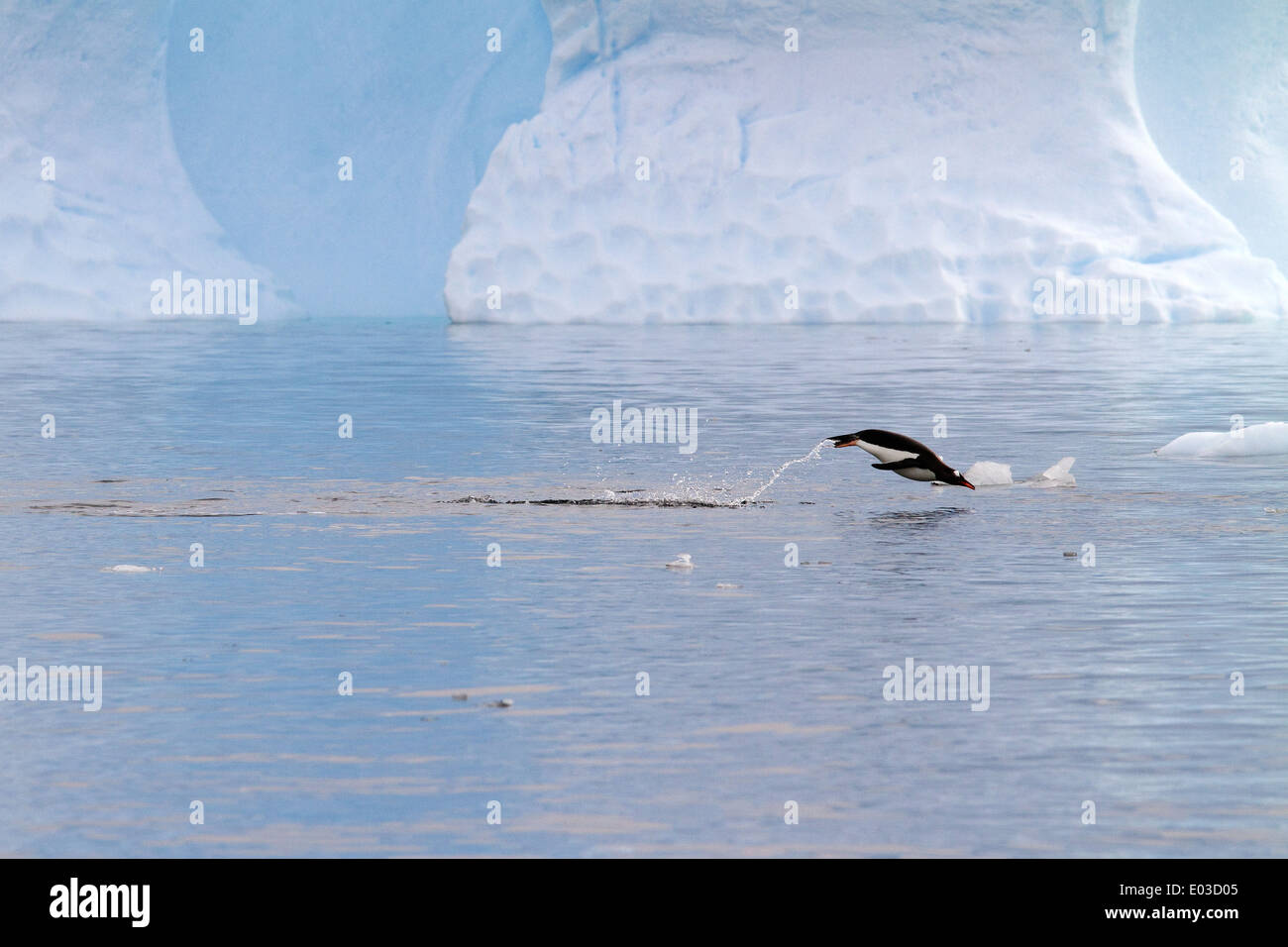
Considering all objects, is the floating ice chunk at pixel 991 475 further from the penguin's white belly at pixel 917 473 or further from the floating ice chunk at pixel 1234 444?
the floating ice chunk at pixel 1234 444

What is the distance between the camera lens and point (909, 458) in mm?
13727

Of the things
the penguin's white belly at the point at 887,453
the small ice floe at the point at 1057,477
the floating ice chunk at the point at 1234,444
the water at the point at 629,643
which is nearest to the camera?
the water at the point at 629,643

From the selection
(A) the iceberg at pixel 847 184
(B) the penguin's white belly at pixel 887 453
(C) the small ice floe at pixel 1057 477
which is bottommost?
(C) the small ice floe at pixel 1057 477

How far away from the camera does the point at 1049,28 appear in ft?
159

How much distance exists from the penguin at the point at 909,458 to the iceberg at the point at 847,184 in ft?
104

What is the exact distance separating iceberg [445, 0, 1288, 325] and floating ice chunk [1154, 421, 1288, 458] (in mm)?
29037

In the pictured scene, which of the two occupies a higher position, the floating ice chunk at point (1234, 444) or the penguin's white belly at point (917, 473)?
the floating ice chunk at point (1234, 444)

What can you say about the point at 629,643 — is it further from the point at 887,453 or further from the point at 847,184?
the point at 847,184

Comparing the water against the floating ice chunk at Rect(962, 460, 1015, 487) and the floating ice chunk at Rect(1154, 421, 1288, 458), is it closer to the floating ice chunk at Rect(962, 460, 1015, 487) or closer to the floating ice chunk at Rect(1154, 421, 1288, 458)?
the floating ice chunk at Rect(962, 460, 1015, 487)

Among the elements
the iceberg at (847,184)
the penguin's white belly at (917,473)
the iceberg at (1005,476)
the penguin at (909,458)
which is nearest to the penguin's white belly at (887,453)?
the penguin at (909,458)

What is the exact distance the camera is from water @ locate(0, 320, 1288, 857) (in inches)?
221

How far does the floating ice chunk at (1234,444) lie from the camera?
16.2m

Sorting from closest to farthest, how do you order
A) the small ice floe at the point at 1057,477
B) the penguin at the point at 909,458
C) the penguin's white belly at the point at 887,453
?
1. the penguin at the point at 909,458
2. the penguin's white belly at the point at 887,453
3. the small ice floe at the point at 1057,477

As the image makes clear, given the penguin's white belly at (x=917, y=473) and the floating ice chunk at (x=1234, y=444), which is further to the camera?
the floating ice chunk at (x=1234, y=444)
